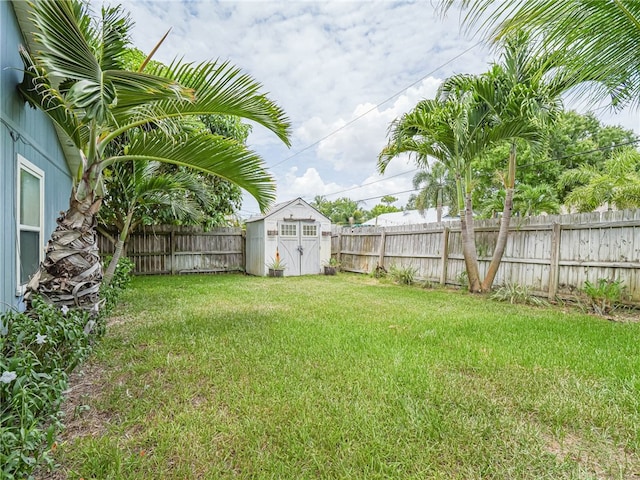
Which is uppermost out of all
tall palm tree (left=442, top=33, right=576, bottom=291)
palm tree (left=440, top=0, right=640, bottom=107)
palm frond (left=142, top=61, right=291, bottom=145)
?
→ tall palm tree (left=442, top=33, right=576, bottom=291)

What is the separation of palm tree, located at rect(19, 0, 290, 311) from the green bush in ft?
1.50

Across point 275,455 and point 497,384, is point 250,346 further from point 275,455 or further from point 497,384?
point 497,384

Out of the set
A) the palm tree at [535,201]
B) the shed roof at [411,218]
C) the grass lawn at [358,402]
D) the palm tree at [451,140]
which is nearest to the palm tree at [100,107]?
the grass lawn at [358,402]

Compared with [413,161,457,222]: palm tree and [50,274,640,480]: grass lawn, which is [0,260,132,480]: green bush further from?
[413,161,457,222]: palm tree

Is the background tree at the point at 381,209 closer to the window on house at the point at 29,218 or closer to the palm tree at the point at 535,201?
the palm tree at the point at 535,201

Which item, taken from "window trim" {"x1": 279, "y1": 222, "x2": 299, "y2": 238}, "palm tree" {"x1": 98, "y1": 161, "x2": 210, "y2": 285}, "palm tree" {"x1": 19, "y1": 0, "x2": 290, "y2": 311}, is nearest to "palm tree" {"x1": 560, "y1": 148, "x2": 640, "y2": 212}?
"palm tree" {"x1": 19, "y1": 0, "x2": 290, "y2": 311}

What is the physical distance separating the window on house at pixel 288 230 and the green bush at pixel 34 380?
756 centimetres

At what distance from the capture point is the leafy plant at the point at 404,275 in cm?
834

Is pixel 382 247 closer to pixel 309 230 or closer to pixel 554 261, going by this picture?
pixel 309 230

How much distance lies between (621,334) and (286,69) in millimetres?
7912

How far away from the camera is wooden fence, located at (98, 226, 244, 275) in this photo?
9953 millimetres

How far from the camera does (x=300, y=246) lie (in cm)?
1073

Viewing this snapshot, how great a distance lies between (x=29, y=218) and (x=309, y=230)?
7.91 m

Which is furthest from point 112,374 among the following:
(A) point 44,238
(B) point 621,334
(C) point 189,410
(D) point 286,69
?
(D) point 286,69
